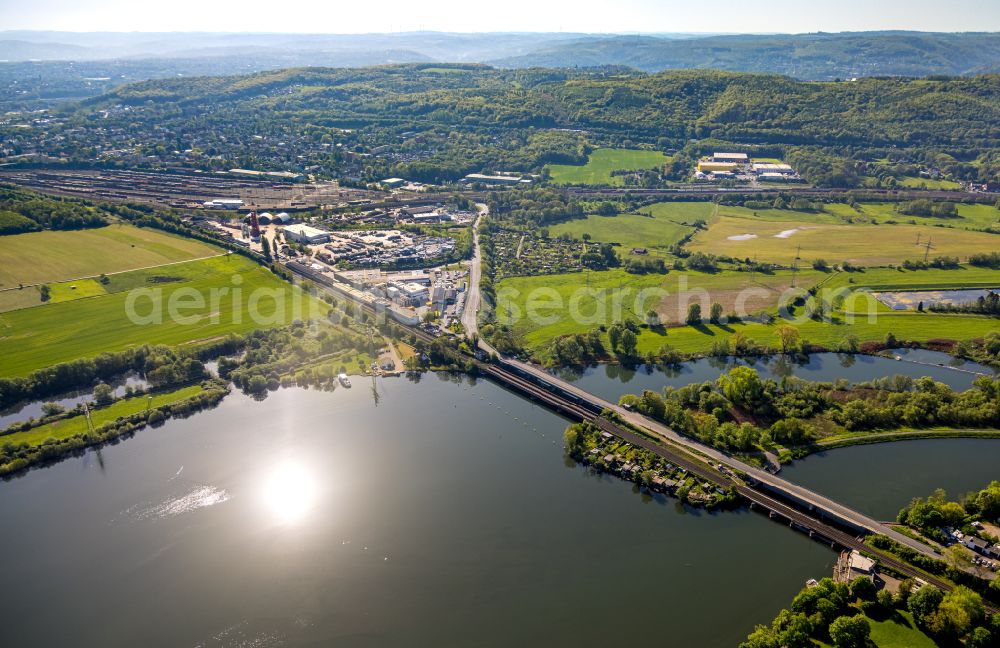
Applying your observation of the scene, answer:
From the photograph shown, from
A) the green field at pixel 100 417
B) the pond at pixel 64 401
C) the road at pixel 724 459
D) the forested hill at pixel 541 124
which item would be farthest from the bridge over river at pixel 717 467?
the forested hill at pixel 541 124

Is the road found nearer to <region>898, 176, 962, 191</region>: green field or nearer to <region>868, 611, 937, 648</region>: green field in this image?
<region>868, 611, 937, 648</region>: green field

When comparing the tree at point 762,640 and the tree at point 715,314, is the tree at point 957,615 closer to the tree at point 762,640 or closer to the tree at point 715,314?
the tree at point 762,640

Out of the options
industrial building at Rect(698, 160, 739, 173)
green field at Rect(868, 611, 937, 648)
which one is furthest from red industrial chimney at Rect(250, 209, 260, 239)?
green field at Rect(868, 611, 937, 648)

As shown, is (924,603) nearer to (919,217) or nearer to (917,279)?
(917,279)

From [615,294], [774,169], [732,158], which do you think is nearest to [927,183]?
[774,169]

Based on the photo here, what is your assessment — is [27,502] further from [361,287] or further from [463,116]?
[463,116]
